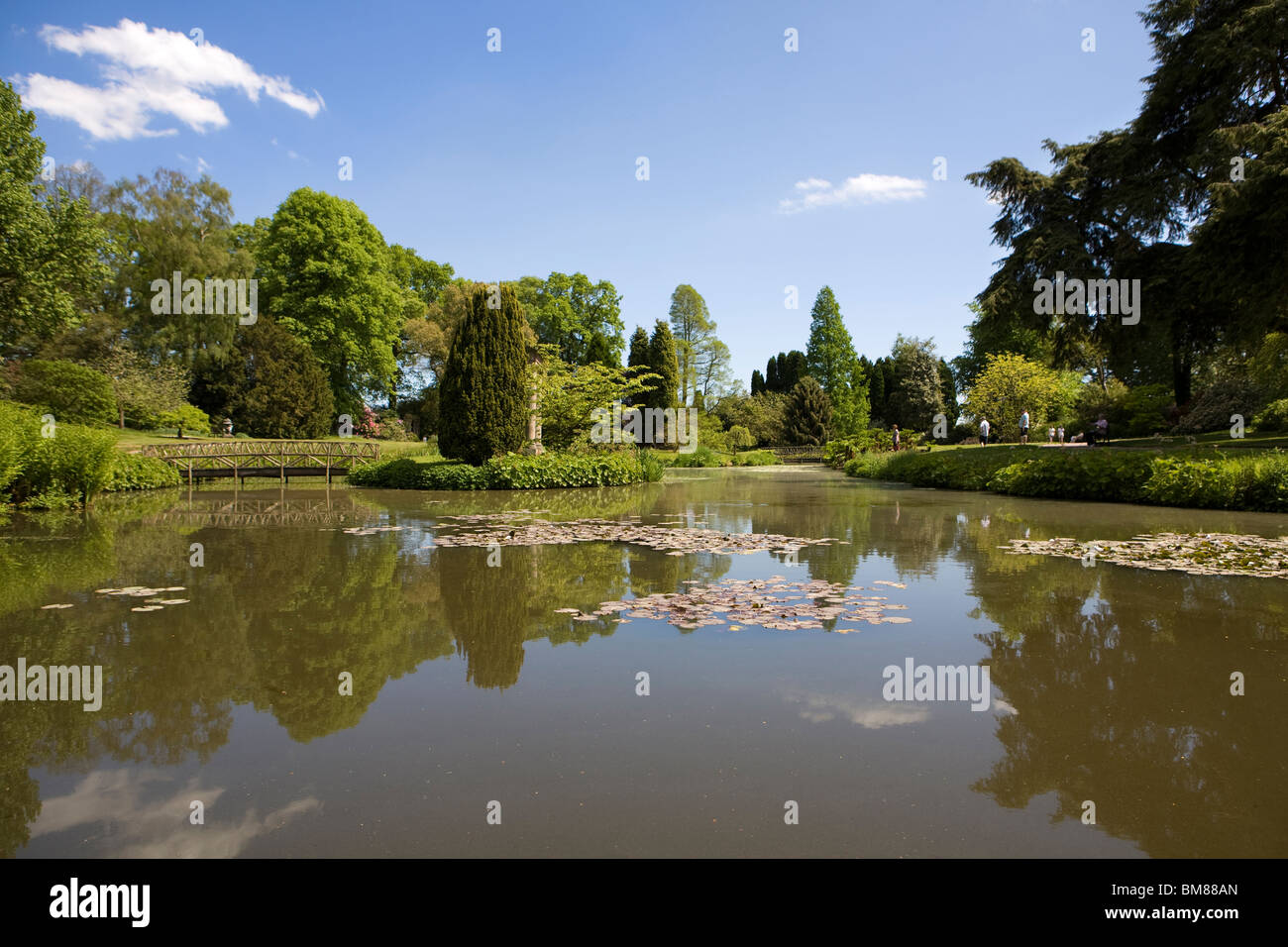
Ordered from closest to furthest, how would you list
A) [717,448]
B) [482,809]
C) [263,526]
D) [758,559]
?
[482,809], [758,559], [263,526], [717,448]

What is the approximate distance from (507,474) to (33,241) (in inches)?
583

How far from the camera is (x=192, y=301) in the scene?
1249 inches

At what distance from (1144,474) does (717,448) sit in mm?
27004

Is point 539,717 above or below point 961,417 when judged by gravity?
below

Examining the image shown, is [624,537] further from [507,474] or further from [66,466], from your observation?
[66,466]

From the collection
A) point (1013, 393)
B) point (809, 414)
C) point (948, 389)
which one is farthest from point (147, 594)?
point (948, 389)

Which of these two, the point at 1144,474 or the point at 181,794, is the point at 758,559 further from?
the point at 1144,474

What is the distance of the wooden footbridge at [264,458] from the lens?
23.0 meters

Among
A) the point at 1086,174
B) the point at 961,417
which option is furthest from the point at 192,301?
the point at 961,417

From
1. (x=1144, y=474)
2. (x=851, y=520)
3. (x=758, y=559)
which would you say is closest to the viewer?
(x=758, y=559)

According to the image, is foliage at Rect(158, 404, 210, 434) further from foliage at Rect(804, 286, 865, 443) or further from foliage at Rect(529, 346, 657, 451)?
foliage at Rect(804, 286, 865, 443)

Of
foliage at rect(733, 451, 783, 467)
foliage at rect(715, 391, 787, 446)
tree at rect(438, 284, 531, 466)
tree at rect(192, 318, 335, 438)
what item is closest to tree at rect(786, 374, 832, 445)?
foliage at rect(715, 391, 787, 446)

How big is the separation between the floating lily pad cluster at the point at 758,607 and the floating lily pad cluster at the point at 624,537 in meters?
2.14

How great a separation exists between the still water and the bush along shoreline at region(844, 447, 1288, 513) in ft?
24.7
